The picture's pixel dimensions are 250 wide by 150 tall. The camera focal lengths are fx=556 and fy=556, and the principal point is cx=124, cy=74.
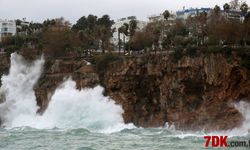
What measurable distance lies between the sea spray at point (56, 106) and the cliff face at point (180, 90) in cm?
151

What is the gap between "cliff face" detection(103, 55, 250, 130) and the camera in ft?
151

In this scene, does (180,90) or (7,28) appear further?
(7,28)

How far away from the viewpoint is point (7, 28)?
109438 millimetres

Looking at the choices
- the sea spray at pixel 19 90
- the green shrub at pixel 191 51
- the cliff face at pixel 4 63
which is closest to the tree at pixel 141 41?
the sea spray at pixel 19 90

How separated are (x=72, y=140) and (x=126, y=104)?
15243mm

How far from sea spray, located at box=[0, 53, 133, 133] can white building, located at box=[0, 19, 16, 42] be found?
4462cm

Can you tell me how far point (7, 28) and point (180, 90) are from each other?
6772cm

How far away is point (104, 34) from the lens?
6981 centimetres

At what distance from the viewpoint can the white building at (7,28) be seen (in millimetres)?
108400

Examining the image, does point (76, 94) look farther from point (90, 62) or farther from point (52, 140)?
point (52, 140)

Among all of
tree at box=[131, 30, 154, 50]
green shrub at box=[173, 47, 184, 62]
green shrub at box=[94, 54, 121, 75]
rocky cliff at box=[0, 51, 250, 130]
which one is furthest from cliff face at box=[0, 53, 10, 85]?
green shrub at box=[173, 47, 184, 62]

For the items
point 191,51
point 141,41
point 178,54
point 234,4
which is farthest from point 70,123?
point 234,4

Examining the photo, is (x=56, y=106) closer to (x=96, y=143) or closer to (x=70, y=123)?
(x=70, y=123)

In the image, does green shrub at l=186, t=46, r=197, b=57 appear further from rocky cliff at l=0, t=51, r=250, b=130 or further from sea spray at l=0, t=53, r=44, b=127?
sea spray at l=0, t=53, r=44, b=127
